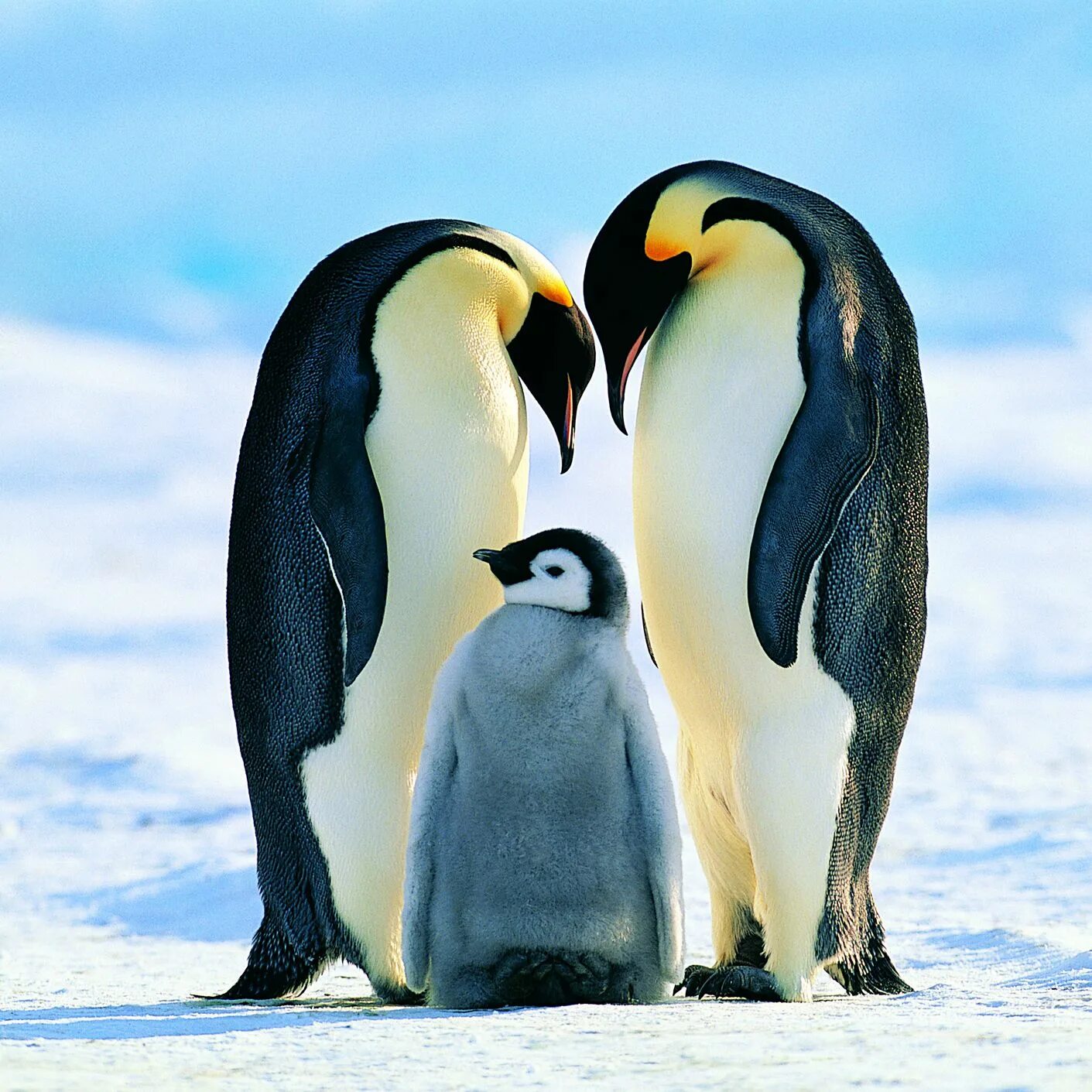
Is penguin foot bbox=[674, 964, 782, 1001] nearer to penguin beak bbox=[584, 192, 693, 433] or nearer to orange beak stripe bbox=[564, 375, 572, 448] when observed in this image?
penguin beak bbox=[584, 192, 693, 433]

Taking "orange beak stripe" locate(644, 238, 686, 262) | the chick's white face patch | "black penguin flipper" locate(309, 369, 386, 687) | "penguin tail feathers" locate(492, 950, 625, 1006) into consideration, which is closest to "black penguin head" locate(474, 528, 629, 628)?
the chick's white face patch

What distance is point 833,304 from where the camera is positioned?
382 cm

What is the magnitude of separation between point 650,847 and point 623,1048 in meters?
0.67

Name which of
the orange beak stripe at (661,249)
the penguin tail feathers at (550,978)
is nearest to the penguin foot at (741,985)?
the penguin tail feathers at (550,978)

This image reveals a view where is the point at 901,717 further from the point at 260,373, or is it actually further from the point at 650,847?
the point at 260,373

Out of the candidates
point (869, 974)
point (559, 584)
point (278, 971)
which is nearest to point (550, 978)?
point (559, 584)

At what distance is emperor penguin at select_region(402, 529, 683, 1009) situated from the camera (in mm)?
3170

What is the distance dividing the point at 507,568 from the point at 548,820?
0.53 m

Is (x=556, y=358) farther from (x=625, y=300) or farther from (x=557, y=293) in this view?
(x=625, y=300)

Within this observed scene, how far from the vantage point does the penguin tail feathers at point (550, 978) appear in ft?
10.4

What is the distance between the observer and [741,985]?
3.62 meters

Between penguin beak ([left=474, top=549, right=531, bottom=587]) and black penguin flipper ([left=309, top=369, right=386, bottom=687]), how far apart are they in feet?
1.22

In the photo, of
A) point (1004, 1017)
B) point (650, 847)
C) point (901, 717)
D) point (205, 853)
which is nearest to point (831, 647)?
point (901, 717)

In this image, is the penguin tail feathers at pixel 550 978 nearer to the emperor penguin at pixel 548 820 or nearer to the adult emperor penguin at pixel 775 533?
the emperor penguin at pixel 548 820
